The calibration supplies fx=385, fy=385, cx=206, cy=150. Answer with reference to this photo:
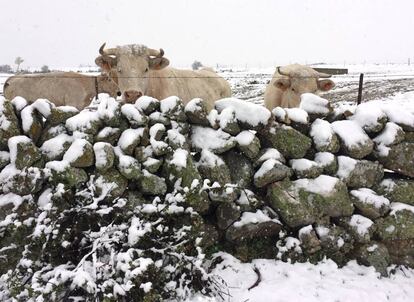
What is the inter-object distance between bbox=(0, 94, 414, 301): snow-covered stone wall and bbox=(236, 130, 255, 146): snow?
0.01 metres

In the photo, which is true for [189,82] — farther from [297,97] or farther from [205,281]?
[205,281]

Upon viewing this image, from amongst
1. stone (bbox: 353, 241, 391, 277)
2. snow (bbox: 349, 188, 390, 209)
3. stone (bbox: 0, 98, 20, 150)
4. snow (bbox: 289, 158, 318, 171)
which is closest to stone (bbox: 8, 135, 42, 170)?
stone (bbox: 0, 98, 20, 150)

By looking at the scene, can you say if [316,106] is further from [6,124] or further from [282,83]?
[6,124]

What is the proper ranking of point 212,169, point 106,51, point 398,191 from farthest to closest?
point 106,51 → point 398,191 → point 212,169

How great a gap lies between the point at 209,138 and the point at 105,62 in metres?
3.21

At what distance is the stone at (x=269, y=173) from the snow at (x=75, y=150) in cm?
180

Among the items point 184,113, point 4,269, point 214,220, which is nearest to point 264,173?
point 214,220

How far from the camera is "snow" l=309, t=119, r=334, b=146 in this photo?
4359 millimetres

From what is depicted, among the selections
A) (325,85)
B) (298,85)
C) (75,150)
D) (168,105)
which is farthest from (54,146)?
(325,85)

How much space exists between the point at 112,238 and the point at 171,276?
0.64m

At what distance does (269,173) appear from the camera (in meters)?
4.09

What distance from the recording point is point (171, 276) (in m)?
3.43

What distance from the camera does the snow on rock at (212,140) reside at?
162 inches

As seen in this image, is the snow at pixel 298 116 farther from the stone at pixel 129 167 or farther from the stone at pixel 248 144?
the stone at pixel 129 167
